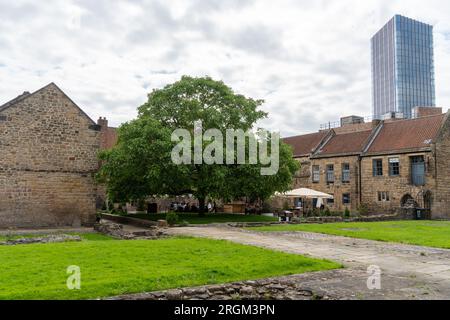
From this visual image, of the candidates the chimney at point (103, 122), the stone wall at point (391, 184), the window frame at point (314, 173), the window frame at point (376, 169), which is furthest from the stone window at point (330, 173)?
the chimney at point (103, 122)

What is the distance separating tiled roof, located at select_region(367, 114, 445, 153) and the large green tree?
15265 mm

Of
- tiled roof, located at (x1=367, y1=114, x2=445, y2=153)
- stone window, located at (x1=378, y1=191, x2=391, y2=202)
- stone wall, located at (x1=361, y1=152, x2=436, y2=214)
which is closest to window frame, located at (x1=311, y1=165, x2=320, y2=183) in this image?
stone wall, located at (x1=361, y1=152, x2=436, y2=214)

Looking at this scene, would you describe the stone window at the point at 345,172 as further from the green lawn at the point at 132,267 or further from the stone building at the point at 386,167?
the green lawn at the point at 132,267

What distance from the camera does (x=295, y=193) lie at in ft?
112

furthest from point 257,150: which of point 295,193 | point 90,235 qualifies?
point 90,235

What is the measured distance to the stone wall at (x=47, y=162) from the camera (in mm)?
25578

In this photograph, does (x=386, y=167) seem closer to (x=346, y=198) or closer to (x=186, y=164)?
(x=346, y=198)

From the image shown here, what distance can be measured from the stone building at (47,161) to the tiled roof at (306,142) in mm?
27733

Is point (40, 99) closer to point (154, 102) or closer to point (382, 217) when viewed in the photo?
point (154, 102)

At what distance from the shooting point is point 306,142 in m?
52.5

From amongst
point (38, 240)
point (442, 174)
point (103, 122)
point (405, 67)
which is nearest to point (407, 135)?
point (442, 174)

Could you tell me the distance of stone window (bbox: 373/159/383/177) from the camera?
42219 millimetres

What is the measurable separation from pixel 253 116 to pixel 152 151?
833 cm

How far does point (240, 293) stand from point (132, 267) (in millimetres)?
3228
